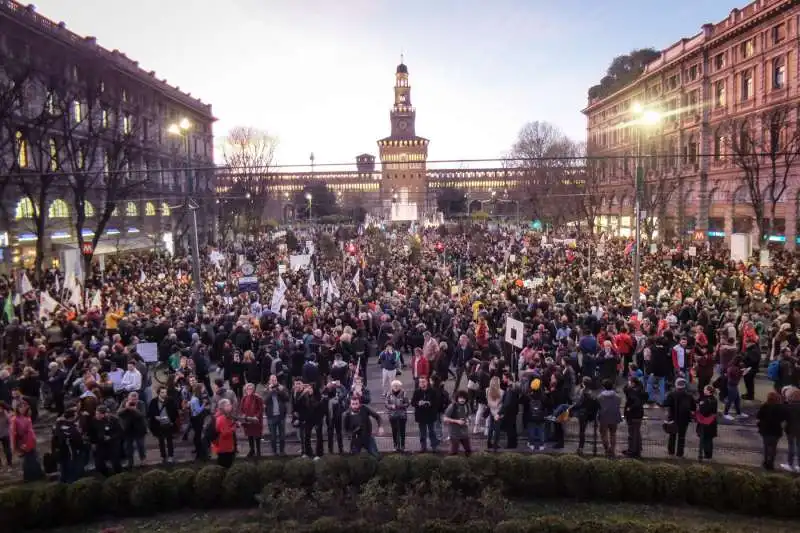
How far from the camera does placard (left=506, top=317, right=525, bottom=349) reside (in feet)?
44.7

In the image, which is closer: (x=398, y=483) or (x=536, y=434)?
(x=398, y=483)

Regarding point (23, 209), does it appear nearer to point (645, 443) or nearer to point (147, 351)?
point (147, 351)

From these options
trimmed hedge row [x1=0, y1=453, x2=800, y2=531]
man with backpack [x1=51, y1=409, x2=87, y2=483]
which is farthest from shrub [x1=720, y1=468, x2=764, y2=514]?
man with backpack [x1=51, y1=409, x2=87, y2=483]

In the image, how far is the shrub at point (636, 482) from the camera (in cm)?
879

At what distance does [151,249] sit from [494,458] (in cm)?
4178

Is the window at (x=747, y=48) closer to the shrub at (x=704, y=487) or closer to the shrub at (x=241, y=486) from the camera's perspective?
the shrub at (x=704, y=487)

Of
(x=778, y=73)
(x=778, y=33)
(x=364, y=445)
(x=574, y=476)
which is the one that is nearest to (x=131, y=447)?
(x=364, y=445)

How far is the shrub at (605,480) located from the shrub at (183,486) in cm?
585

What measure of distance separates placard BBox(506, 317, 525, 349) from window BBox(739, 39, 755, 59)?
130ft

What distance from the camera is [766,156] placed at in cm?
3538

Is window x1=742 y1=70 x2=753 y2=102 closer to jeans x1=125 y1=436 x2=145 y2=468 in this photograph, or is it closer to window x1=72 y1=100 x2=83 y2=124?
window x1=72 y1=100 x2=83 y2=124

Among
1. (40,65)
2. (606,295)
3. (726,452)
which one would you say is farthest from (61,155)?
(726,452)

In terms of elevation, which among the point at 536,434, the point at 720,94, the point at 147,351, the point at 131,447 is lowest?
the point at 536,434

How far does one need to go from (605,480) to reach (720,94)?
4805cm
